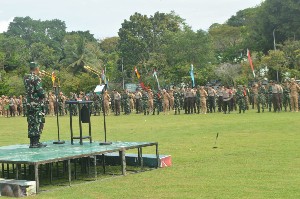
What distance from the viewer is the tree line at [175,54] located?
5091 cm

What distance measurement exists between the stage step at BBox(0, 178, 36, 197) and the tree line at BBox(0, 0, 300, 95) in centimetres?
3624

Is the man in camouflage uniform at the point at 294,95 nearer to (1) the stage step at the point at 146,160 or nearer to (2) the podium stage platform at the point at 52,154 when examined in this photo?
(1) the stage step at the point at 146,160

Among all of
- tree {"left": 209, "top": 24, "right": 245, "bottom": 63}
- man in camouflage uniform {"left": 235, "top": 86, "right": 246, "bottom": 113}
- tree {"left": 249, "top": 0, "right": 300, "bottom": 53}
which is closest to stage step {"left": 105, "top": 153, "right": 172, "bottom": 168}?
man in camouflage uniform {"left": 235, "top": 86, "right": 246, "bottom": 113}

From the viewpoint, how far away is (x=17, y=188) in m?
8.34

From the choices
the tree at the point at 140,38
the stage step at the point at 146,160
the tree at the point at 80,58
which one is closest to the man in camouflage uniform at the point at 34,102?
the stage step at the point at 146,160

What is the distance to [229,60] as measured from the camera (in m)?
63.3

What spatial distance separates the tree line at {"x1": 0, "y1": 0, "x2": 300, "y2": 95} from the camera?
50.9m

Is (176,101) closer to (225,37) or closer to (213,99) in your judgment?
(213,99)

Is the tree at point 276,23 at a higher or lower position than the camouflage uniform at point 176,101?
higher

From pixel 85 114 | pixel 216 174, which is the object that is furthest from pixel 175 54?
pixel 216 174

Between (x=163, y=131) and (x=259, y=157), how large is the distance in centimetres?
800

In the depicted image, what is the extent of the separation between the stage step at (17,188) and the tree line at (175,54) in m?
36.2

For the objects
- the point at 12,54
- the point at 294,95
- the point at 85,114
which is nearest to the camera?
the point at 85,114

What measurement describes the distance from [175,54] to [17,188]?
49.9 m
